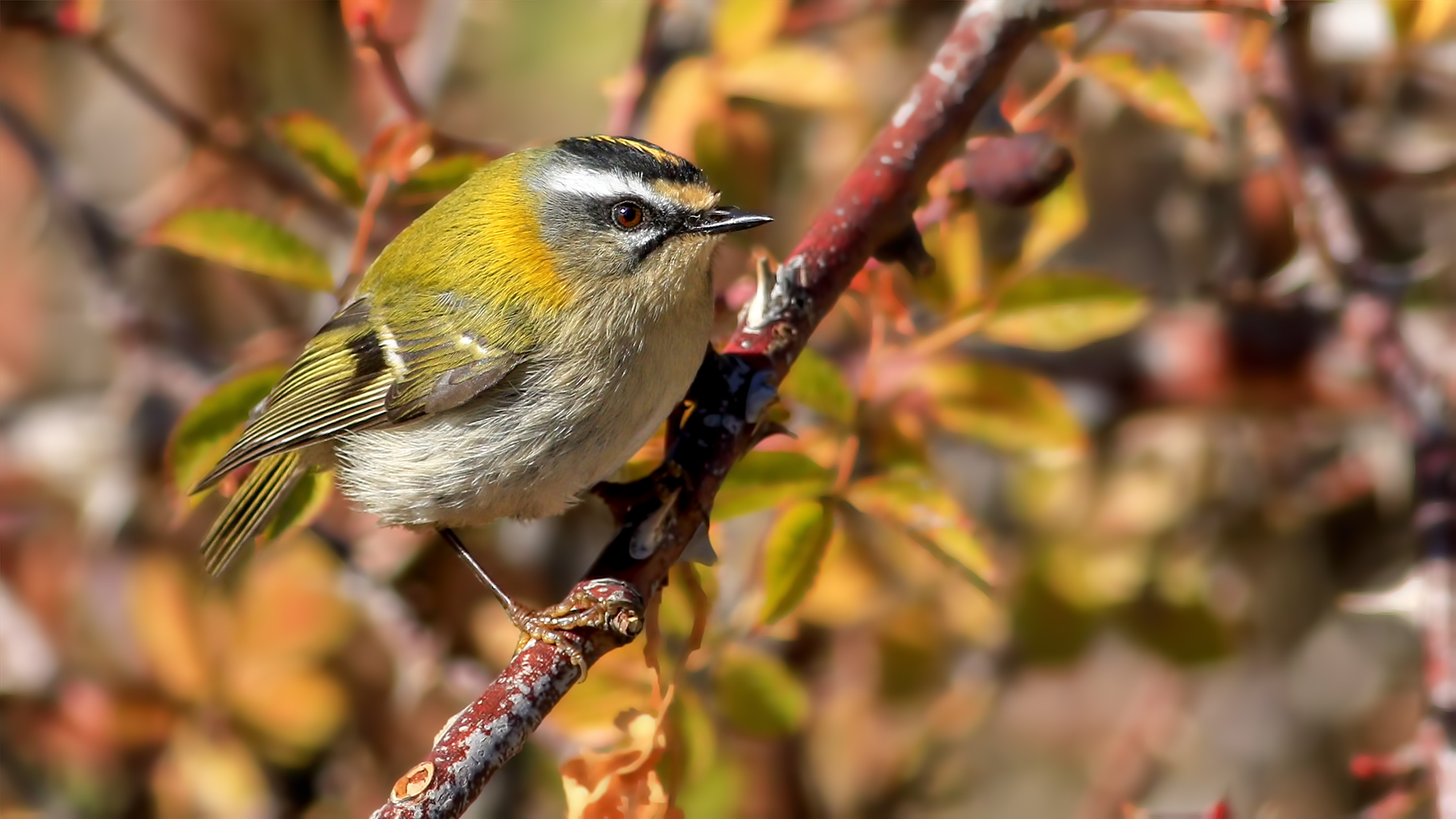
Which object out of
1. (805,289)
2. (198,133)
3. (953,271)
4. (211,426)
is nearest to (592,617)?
(805,289)

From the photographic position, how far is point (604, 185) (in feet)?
8.58

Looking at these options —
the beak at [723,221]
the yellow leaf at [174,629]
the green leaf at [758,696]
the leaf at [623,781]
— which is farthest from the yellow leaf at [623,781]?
the yellow leaf at [174,629]

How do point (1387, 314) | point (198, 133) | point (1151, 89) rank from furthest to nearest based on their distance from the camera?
1. point (198, 133)
2. point (1387, 314)
3. point (1151, 89)

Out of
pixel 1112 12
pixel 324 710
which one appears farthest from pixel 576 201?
pixel 324 710

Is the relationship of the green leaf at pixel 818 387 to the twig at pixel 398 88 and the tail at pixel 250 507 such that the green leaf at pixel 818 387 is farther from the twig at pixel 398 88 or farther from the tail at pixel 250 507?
the tail at pixel 250 507

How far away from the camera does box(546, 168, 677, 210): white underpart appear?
2551 millimetres

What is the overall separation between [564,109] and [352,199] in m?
2.77

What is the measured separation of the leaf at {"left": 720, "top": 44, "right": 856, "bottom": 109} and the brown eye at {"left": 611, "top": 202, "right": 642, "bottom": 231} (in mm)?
475

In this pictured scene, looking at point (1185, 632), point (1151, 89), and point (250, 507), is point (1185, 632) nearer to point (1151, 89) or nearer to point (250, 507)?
point (1151, 89)

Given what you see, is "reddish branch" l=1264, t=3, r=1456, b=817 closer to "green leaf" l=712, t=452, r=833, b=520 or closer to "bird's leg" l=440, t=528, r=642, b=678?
"green leaf" l=712, t=452, r=833, b=520

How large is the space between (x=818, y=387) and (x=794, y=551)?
29cm

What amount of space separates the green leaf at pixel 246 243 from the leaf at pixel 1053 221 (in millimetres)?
1280

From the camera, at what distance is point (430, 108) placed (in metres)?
4.38

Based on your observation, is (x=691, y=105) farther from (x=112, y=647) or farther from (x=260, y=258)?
(x=112, y=647)
